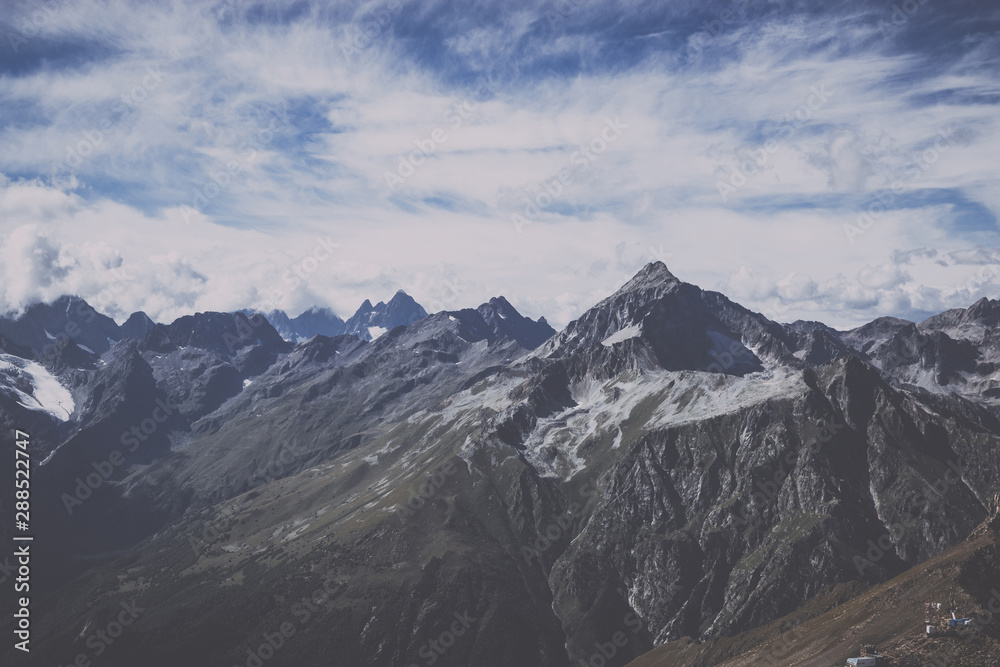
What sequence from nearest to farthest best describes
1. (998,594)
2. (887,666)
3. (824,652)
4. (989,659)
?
(989,659) < (887,666) < (998,594) < (824,652)

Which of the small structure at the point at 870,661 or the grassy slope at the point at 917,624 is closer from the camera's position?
the grassy slope at the point at 917,624

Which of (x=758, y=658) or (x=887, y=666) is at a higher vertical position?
(x=887, y=666)

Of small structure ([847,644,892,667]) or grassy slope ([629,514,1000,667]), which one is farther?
small structure ([847,644,892,667])

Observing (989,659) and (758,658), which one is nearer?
(989,659)

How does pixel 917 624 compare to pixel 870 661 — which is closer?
pixel 870 661

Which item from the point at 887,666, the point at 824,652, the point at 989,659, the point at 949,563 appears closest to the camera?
the point at 989,659

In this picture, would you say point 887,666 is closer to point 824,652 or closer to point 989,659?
point 989,659

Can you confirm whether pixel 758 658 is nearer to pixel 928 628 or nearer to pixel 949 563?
pixel 949 563

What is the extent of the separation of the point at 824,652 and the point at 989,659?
42.2 meters

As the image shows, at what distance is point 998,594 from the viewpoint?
138 meters

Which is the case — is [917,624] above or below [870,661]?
below

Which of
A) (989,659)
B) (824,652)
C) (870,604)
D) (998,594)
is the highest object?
(989,659)

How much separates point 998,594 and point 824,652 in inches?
1451

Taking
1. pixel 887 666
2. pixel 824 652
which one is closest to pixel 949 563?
pixel 824 652
